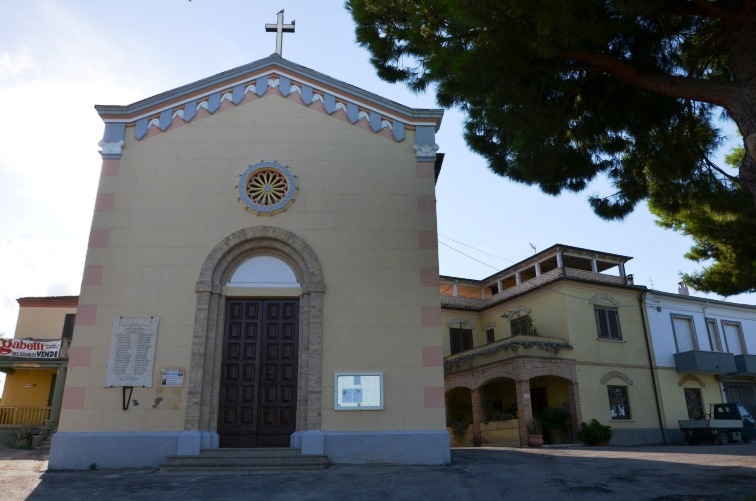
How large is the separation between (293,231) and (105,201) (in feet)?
12.6

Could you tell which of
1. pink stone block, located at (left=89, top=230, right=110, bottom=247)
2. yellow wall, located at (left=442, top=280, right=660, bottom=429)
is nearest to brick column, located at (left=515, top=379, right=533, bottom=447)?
yellow wall, located at (left=442, top=280, right=660, bottom=429)

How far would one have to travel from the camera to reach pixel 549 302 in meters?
23.8

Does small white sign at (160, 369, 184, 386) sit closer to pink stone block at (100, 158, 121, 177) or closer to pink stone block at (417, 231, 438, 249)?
pink stone block at (100, 158, 121, 177)

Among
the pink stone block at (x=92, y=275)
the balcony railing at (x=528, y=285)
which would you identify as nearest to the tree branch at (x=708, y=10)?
the pink stone block at (x=92, y=275)

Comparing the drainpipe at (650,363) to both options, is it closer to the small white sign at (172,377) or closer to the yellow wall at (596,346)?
the yellow wall at (596,346)

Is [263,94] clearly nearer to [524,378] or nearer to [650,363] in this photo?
[524,378]

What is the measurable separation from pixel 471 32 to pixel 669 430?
67.9ft

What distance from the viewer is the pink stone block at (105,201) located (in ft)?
38.0

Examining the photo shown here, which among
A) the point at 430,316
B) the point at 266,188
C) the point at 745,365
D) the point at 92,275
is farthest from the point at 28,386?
the point at 745,365

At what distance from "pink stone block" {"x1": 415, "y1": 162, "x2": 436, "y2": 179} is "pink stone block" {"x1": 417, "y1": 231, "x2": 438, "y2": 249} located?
50.6 inches

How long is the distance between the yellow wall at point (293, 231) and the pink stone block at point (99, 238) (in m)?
0.09

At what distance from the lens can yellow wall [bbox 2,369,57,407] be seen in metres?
23.6

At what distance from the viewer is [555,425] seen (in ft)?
70.3

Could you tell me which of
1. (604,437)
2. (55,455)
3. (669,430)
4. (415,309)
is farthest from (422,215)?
(669,430)
